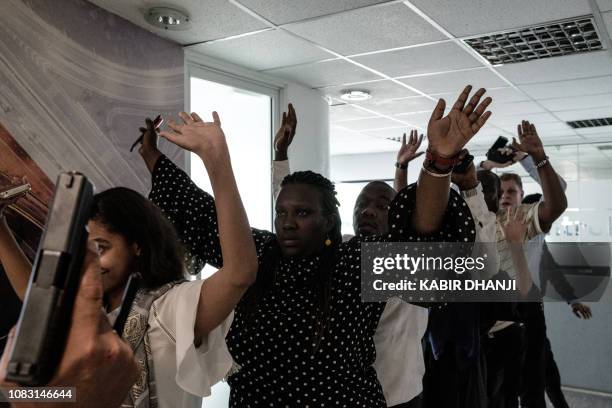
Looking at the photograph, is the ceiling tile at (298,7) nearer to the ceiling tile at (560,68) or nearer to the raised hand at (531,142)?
the raised hand at (531,142)

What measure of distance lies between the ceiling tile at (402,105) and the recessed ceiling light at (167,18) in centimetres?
227

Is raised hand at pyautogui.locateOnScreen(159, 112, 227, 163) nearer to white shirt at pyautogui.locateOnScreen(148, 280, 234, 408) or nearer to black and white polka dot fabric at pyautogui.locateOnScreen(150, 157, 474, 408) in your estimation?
white shirt at pyautogui.locateOnScreen(148, 280, 234, 408)

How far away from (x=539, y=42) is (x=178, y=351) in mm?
2779

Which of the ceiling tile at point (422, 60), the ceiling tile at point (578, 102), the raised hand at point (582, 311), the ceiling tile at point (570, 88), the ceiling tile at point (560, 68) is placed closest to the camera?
the ceiling tile at point (422, 60)

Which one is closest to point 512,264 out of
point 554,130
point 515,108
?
point 515,108

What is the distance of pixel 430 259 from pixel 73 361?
97 cm

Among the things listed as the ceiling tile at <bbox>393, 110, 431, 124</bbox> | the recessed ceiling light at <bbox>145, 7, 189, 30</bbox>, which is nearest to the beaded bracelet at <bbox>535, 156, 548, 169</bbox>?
the recessed ceiling light at <bbox>145, 7, 189, 30</bbox>

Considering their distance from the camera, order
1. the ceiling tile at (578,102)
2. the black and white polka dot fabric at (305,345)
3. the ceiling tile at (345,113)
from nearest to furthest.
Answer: the black and white polka dot fabric at (305,345) → the ceiling tile at (578,102) → the ceiling tile at (345,113)

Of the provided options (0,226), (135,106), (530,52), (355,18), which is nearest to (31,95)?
(135,106)

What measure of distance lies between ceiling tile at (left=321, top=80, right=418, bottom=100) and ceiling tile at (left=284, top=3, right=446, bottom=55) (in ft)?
2.78

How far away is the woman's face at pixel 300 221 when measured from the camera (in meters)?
1.43

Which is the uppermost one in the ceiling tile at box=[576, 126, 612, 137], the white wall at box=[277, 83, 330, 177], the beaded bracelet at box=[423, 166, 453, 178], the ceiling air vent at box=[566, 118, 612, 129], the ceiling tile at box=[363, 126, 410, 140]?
the ceiling air vent at box=[566, 118, 612, 129]

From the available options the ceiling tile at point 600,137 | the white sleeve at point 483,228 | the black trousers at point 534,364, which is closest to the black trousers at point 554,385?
the black trousers at point 534,364

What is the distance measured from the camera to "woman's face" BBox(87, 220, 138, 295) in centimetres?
98
